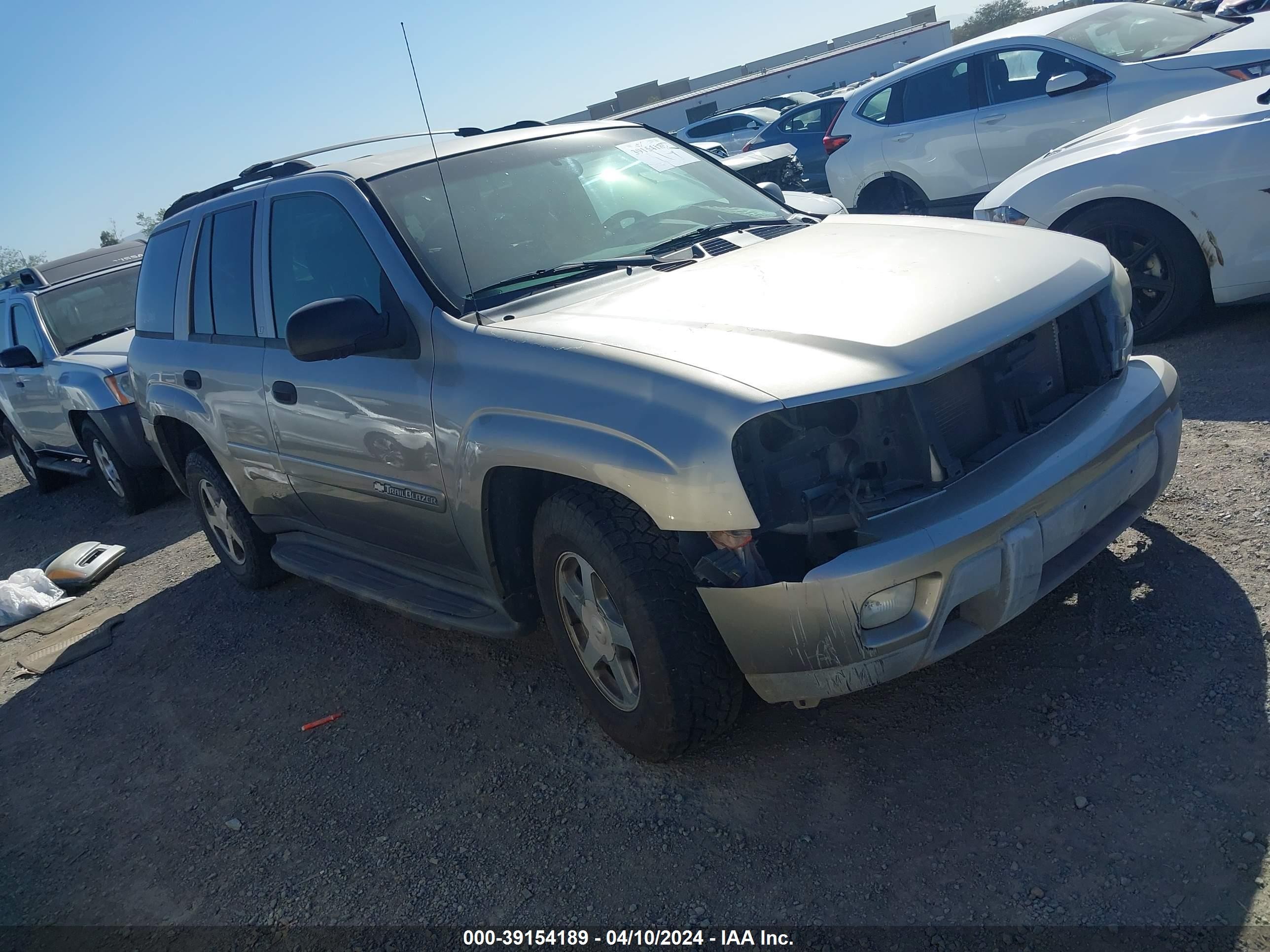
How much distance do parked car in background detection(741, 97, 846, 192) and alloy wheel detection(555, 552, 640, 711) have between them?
12.2 meters

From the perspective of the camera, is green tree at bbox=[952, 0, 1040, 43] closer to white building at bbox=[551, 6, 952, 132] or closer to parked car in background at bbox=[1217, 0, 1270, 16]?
white building at bbox=[551, 6, 952, 132]

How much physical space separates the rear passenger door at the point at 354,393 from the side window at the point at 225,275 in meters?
0.23

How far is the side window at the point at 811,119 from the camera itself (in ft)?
49.9

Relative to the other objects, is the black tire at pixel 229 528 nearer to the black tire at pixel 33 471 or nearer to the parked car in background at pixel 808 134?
the black tire at pixel 33 471

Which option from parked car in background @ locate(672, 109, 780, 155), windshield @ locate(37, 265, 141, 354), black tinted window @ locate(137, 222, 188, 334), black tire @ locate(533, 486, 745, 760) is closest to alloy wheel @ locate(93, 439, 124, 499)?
windshield @ locate(37, 265, 141, 354)

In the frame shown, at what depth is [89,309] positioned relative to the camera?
8.60m

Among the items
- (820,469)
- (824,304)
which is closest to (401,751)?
(820,469)

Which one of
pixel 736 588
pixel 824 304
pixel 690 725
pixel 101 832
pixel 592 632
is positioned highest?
pixel 824 304

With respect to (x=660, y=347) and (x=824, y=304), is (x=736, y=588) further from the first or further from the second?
(x=824, y=304)

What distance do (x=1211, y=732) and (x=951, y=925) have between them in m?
0.95

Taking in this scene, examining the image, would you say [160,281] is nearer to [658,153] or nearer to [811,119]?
[658,153]

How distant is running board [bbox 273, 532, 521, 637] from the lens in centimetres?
345

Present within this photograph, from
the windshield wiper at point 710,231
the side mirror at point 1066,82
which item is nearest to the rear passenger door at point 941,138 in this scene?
the side mirror at point 1066,82

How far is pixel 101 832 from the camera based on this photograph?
363 centimetres
